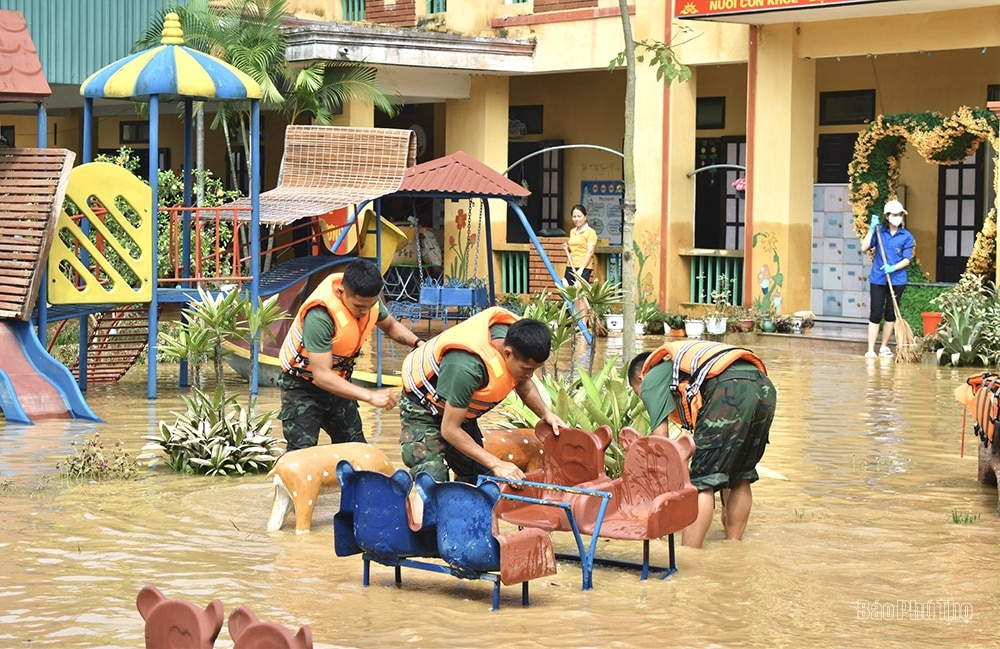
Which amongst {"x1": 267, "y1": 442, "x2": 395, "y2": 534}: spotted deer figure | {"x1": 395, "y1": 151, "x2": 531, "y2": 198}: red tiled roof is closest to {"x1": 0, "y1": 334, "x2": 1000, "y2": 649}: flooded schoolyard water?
{"x1": 267, "y1": 442, "x2": 395, "y2": 534}: spotted deer figure

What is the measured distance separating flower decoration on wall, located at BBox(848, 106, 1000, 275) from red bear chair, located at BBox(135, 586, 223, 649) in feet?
50.4

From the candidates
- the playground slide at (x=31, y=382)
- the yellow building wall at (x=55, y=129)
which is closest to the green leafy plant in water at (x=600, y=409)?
the playground slide at (x=31, y=382)

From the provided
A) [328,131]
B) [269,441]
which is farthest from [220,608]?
[328,131]

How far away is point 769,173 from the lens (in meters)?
22.0

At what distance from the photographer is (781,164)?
71.5ft

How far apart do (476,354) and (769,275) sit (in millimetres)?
14607

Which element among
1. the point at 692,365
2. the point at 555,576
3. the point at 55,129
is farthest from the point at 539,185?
the point at 555,576

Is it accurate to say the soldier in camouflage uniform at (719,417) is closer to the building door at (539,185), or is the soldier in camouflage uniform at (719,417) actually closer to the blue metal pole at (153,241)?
the blue metal pole at (153,241)

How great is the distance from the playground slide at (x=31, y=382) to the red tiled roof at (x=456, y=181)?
513 centimetres

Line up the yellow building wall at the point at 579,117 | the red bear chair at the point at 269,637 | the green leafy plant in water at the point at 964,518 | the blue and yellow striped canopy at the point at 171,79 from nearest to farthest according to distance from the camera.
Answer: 1. the red bear chair at the point at 269,637
2. the green leafy plant in water at the point at 964,518
3. the blue and yellow striped canopy at the point at 171,79
4. the yellow building wall at the point at 579,117

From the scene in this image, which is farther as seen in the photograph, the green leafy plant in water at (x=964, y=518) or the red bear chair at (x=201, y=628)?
the green leafy plant in water at (x=964, y=518)

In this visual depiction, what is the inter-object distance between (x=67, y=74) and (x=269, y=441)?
12848mm

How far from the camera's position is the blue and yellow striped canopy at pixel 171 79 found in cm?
1497

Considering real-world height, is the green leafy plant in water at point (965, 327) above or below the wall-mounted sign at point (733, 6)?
below
